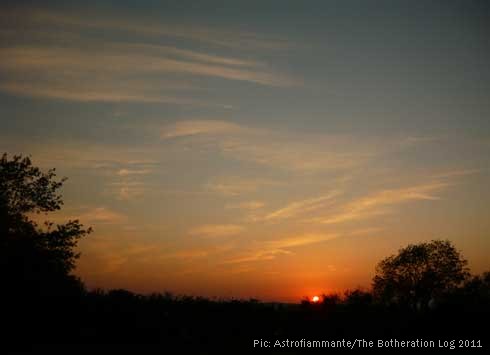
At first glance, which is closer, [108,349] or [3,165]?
[108,349]

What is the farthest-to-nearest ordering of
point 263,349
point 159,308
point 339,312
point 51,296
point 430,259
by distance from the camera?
1. point 430,259
2. point 159,308
3. point 339,312
4. point 51,296
5. point 263,349

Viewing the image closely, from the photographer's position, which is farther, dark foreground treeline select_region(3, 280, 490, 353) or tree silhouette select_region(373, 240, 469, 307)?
tree silhouette select_region(373, 240, 469, 307)

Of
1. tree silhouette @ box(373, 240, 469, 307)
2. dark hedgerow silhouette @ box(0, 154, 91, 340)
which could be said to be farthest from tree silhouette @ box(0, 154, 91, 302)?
tree silhouette @ box(373, 240, 469, 307)

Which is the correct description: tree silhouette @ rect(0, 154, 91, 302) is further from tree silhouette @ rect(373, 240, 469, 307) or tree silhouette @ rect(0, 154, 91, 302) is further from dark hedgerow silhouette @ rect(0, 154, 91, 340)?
tree silhouette @ rect(373, 240, 469, 307)

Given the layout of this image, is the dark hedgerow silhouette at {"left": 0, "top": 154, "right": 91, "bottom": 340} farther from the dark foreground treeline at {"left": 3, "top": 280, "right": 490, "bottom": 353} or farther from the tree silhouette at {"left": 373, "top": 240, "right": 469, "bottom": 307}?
the tree silhouette at {"left": 373, "top": 240, "right": 469, "bottom": 307}

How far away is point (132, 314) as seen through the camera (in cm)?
3069

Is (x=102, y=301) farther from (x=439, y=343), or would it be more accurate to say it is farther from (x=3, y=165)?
(x=439, y=343)

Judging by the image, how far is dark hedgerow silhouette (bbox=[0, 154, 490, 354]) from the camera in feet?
85.8

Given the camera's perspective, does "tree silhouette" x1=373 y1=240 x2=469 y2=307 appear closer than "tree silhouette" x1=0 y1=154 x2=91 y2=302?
No

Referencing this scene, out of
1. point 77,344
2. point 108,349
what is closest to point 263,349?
point 108,349

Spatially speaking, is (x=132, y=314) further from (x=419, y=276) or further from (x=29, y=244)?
(x=419, y=276)

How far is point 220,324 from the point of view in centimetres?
3119

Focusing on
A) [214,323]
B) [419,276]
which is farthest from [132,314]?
[419,276]

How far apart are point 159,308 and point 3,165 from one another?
49.8 ft
